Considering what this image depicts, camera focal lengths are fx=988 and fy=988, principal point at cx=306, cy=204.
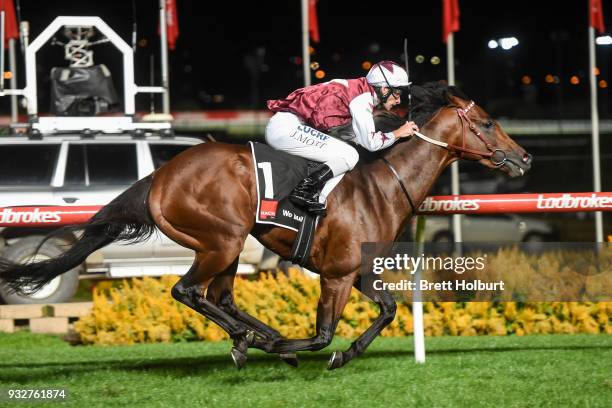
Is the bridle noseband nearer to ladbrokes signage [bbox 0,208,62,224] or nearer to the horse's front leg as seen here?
the horse's front leg

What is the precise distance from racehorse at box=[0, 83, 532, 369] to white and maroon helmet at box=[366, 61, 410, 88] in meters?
0.46

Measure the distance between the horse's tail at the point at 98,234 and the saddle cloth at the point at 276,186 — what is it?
72 centimetres

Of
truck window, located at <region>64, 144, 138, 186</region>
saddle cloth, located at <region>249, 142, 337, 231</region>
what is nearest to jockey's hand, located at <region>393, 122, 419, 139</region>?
saddle cloth, located at <region>249, 142, 337, 231</region>

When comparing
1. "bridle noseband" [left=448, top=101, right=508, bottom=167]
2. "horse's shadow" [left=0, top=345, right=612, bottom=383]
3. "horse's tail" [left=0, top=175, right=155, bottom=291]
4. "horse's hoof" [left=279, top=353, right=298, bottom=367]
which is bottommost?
"horse's shadow" [left=0, top=345, right=612, bottom=383]

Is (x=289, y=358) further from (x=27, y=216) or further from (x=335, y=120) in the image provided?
(x=27, y=216)

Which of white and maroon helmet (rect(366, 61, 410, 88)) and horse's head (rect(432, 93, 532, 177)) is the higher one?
white and maroon helmet (rect(366, 61, 410, 88))

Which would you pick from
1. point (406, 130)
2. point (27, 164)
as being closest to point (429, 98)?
point (406, 130)

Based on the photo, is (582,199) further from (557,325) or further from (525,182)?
(525,182)

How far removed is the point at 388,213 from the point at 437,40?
24.9m

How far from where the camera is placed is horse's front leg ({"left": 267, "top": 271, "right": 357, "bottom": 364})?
6121 millimetres

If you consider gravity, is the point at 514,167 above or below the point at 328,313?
above

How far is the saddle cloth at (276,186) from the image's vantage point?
19.9 feet

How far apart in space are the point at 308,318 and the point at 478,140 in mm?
2377

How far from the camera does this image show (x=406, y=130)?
6.43 meters
